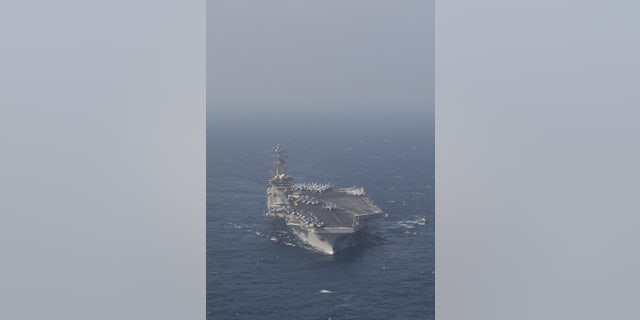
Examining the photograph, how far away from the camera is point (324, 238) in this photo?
235 inches

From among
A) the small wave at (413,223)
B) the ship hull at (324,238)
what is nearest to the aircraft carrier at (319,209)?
the ship hull at (324,238)

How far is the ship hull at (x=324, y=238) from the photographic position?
19.5 ft

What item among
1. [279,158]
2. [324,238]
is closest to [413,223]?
[324,238]

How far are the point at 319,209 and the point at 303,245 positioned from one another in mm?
309

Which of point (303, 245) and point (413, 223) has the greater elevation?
point (413, 223)

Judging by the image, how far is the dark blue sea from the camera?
575 cm

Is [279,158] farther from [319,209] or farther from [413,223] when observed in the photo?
[413,223]

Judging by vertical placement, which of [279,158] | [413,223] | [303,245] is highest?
[279,158]

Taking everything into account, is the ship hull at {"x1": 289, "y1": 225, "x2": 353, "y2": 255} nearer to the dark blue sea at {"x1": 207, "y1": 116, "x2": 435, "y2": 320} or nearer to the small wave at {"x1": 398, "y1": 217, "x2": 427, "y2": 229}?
the dark blue sea at {"x1": 207, "y1": 116, "x2": 435, "y2": 320}

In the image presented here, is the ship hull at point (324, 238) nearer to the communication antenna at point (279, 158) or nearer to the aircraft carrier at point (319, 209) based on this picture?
the aircraft carrier at point (319, 209)

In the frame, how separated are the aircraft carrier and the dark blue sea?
0.21 feet

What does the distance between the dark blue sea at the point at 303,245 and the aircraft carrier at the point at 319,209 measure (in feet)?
0.21
